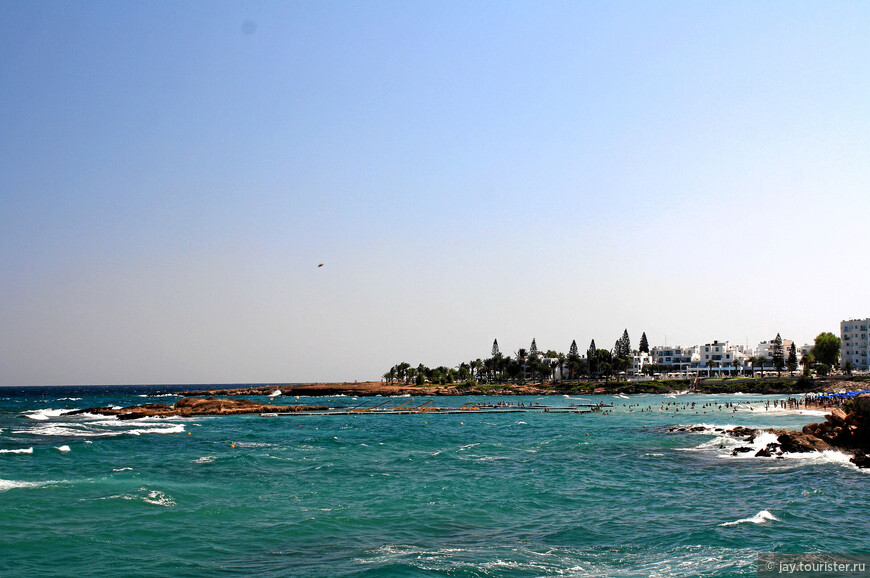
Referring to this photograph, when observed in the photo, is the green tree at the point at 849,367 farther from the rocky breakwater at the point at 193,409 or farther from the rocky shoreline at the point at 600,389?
the rocky breakwater at the point at 193,409

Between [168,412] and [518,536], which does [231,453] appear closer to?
[518,536]

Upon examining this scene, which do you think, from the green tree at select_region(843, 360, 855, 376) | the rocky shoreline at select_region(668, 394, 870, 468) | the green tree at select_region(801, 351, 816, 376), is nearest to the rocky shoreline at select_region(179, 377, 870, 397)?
the green tree at select_region(843, 360, 855, 376)

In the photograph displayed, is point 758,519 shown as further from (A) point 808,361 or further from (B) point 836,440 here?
(A) point 808,361

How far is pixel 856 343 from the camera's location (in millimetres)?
175250

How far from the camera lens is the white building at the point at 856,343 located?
172 m

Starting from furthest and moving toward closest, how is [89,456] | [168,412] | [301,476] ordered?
[168,412] → [89,456] → [301,476]

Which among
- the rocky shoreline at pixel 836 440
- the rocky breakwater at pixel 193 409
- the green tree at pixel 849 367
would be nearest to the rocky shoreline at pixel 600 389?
the green tree at pixel 849 367

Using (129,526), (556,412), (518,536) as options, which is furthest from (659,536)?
(556,412)

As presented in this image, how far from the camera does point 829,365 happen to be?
179375mm

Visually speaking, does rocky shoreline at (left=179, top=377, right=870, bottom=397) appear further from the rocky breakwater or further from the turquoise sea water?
the turquoise sea water

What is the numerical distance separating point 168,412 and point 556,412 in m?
58.8

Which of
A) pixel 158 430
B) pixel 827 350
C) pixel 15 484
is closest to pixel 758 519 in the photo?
pixel 15 484

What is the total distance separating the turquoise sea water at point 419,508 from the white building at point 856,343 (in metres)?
148

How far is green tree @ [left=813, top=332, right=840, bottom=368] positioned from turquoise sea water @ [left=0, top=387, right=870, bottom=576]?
145m
